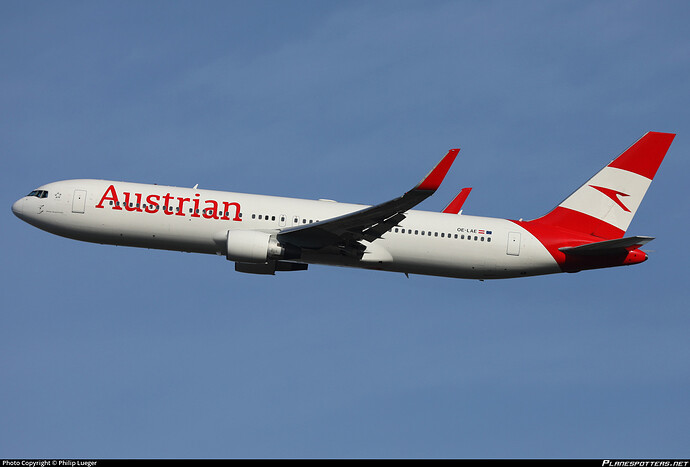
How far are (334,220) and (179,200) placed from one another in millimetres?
8453

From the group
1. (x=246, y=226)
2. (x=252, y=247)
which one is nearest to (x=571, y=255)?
(x=252, y=247)

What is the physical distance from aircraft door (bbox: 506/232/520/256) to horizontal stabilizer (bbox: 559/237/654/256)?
2.27 metres

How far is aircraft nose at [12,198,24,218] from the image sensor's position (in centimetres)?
4675

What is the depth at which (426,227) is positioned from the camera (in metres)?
45.5

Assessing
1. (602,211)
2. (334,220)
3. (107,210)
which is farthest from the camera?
(602,211)

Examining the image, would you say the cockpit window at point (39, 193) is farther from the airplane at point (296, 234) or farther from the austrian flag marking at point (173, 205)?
the austrian flag marking at point (173, 205)

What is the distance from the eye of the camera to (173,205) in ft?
148

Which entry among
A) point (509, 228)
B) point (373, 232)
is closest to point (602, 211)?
point (509, 228)

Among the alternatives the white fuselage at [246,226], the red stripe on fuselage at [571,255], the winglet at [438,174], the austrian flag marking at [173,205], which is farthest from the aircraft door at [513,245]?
the austrian flag marking at [173,205]

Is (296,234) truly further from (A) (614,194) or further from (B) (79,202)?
(A) (614,194)

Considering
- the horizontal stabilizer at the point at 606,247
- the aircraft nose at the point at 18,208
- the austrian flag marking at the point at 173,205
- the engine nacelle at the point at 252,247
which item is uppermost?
the aircraft nose at the point at 18,208

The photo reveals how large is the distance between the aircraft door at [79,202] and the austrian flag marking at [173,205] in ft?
2.77

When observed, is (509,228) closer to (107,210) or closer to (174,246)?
(174,246)

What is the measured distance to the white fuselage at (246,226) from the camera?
4497cm
